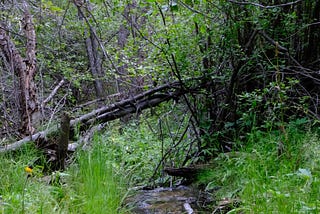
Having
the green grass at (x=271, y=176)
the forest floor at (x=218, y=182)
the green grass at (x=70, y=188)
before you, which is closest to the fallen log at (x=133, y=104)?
the forest floor at (x=218, y=182)

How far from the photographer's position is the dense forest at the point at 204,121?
3.00 metres

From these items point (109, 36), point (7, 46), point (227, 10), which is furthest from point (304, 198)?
point (109, 36)

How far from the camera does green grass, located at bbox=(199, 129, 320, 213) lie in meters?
2.38

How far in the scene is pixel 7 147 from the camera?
407 cm

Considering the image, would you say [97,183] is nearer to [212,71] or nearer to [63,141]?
[63,141]

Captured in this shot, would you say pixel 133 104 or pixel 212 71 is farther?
pixel 133 104

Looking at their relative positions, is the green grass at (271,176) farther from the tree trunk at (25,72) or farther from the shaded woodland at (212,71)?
the tree trunk at (25,72)

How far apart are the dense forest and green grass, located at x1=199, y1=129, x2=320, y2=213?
11mm

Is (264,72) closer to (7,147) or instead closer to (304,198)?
(304,198)

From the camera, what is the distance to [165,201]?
148 inches

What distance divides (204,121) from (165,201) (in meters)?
1.59

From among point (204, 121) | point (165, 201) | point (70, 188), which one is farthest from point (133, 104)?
point (70, 188)

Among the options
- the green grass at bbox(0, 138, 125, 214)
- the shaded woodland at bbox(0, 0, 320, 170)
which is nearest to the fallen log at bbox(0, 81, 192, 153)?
the shaded woodland at bbox(0, 0, 320, 170)

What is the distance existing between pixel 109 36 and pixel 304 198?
8526mm
